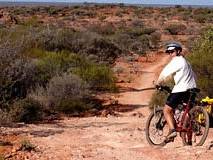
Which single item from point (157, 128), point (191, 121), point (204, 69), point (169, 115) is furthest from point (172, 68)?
point (204, 69)

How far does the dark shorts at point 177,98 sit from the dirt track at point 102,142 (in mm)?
742

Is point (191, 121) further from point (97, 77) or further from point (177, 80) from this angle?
point (97, 77)

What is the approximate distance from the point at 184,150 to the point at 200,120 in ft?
2.42

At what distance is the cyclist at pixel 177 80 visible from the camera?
9.84m

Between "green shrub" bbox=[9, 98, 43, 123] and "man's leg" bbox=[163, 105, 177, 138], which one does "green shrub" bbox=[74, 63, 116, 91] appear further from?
"man's leg" bbox=[163, 105, 177, 138]

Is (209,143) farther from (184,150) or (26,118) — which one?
(26,118)

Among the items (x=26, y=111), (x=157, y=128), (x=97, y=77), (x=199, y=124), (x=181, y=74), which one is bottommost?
(x=97, y=77)

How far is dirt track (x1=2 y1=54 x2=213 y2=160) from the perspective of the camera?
31.4ft

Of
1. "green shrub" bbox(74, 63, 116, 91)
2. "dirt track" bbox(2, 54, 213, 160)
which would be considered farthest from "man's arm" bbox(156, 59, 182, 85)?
"green shrub" bbox(74, 63, 116, 91)

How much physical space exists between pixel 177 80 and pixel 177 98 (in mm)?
306

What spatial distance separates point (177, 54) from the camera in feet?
32.8

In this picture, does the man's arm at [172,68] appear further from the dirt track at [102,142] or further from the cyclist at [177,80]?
the dirt track at [102,142]

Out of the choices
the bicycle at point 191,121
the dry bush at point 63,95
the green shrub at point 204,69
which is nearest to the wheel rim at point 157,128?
the bicycle at point 191,121

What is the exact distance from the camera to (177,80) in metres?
9.87
